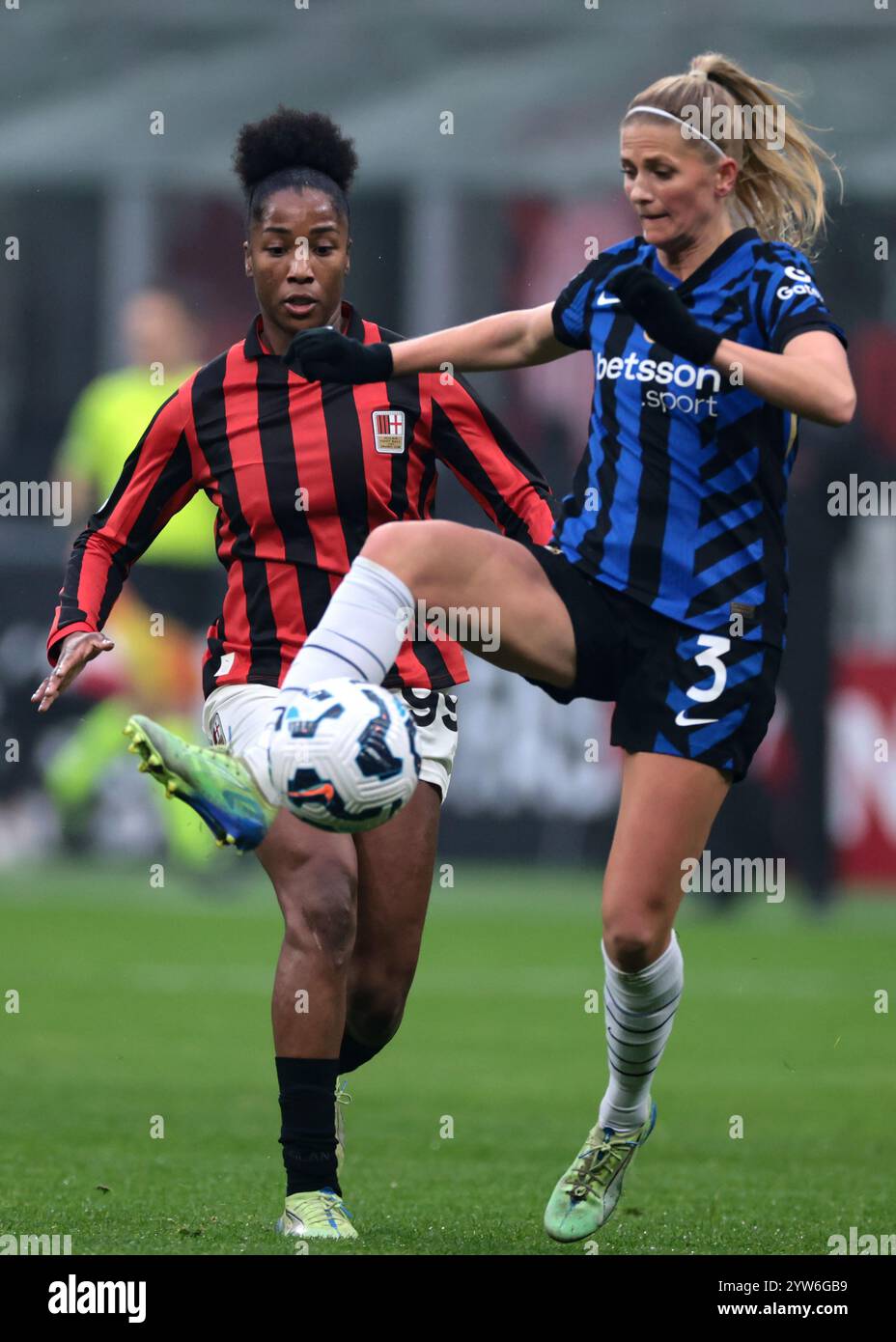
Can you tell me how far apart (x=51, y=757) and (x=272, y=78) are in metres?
5.12

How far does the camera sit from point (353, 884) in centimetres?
529

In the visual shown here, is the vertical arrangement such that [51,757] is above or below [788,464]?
below

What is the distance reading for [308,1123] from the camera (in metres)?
5.22

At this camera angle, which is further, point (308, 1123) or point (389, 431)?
point (389, 431)

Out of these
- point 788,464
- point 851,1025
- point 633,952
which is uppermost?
point 788,464

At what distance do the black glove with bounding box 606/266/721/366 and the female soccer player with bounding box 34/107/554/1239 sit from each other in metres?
1.10

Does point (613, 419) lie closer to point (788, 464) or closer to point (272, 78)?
point (788, 464)

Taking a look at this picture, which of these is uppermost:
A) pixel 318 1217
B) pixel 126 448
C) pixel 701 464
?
pixel 126 448

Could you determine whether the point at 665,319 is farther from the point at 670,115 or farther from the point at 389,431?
the point at 389,431

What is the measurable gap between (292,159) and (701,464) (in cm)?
130

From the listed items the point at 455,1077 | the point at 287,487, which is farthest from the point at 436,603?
the point at 455,1077

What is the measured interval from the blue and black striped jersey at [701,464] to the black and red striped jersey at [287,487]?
25.9 inches

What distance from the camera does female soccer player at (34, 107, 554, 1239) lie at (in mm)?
5387

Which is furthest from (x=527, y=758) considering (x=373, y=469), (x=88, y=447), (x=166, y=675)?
(x=373, y=469)
